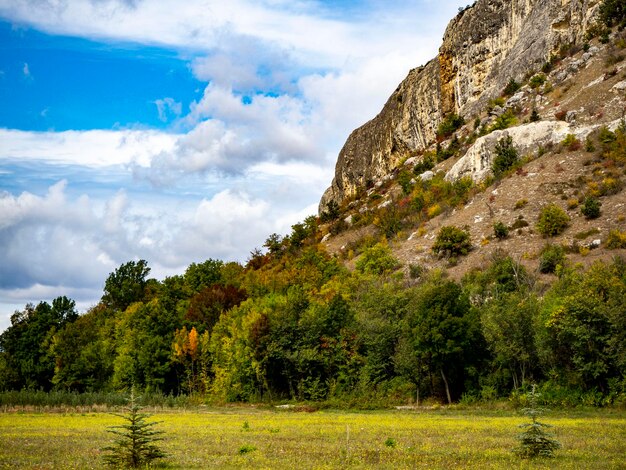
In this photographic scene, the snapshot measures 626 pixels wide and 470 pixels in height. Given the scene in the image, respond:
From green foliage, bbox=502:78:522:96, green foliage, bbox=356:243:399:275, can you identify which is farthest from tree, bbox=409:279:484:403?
green foliage, bbox=502:78:522:96

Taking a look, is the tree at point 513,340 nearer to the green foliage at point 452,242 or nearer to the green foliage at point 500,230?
the green foliage at point 500,230

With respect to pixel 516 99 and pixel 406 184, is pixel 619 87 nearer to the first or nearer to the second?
pixel 516 99

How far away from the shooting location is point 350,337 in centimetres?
7650

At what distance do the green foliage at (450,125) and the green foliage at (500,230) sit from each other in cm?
5728

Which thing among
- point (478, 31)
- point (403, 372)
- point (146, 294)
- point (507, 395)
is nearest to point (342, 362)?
point (403, 372)

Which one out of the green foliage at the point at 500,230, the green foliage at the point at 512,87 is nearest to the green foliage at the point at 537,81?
the green foliage at the point at 512,87

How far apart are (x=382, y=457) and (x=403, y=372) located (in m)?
42.9

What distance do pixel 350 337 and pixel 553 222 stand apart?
3137 centimetres

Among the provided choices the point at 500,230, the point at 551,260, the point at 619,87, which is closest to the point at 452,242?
the point at 500,230

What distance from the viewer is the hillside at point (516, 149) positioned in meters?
90.2

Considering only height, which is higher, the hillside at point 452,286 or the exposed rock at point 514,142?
the exposed rock at point 514,142

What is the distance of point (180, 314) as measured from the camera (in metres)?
103

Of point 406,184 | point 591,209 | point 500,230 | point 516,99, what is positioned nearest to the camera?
point 591,209

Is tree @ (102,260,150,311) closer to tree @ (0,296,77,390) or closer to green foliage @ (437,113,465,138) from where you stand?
tree @ (0,296,77,390)
